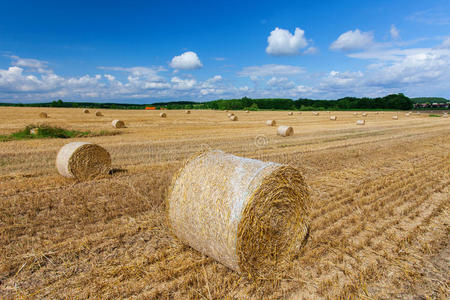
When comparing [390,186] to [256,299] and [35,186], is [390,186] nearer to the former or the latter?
[256,299]

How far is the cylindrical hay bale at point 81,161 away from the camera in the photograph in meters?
8.48

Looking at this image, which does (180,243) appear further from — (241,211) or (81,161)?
(81,161)

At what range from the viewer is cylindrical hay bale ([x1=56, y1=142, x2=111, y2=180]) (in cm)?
848

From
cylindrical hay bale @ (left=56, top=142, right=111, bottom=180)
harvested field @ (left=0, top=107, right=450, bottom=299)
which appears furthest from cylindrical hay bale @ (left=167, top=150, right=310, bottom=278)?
cylindrical hay bale @ (left=56, top=142, right=111, bottom=180)

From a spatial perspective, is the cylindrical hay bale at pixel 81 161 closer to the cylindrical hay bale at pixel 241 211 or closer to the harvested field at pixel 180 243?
the harvested field at pixel 180 243

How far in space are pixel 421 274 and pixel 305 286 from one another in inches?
69.3

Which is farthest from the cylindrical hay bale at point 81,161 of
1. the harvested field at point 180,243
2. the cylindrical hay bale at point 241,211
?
the cylindrical hay bale at point 241,211

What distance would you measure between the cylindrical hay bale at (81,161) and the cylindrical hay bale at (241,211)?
5186mm

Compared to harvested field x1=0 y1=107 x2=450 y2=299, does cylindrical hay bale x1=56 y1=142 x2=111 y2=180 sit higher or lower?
higher

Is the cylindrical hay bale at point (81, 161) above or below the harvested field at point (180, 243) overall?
→ above

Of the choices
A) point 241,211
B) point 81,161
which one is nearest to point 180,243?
point 241,211

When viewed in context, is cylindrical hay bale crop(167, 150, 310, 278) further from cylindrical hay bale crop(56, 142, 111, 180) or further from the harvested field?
cylindrical hay bale crop(56, 142, 111, 180)

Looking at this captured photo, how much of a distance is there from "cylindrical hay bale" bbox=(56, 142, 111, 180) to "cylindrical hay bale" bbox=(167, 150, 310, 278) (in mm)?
5186

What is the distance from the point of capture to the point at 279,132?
785 inches
